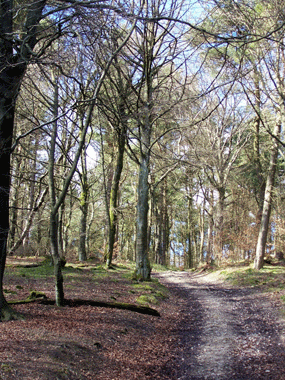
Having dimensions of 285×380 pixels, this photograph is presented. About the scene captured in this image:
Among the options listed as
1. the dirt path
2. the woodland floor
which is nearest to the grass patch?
the dirt path

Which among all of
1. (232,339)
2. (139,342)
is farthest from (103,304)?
(232,339)

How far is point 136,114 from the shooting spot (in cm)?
1108

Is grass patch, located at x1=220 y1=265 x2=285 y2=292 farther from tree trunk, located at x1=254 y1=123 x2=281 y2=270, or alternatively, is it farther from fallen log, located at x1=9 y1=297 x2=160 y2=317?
fallen log, located at x1=9 y1=297 x2=160 y2=317

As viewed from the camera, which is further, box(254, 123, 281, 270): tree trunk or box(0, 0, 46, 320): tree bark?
box(254, 123, 281, 270): tree trunk

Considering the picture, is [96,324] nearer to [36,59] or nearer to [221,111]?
[36,59]

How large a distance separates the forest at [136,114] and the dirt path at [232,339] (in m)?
2.99

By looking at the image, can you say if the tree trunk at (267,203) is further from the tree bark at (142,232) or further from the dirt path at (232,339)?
the tree bark at (142,232)

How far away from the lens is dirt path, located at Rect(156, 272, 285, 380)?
185 inches

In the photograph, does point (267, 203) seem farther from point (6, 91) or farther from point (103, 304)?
point (6, 91)

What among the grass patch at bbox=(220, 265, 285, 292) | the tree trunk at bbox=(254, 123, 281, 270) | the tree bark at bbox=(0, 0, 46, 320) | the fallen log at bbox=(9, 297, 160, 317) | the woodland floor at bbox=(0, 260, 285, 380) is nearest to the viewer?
the woodland floor at bbox=(0, 260, 285, 380)

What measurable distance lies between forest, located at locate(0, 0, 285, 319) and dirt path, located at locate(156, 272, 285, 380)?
2.99 meters

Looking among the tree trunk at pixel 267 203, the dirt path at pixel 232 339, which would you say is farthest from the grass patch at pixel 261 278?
the dirt path at pixel 232 339

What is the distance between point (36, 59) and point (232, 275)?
13.0 m

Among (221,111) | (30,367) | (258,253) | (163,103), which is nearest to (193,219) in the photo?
(221,111)
